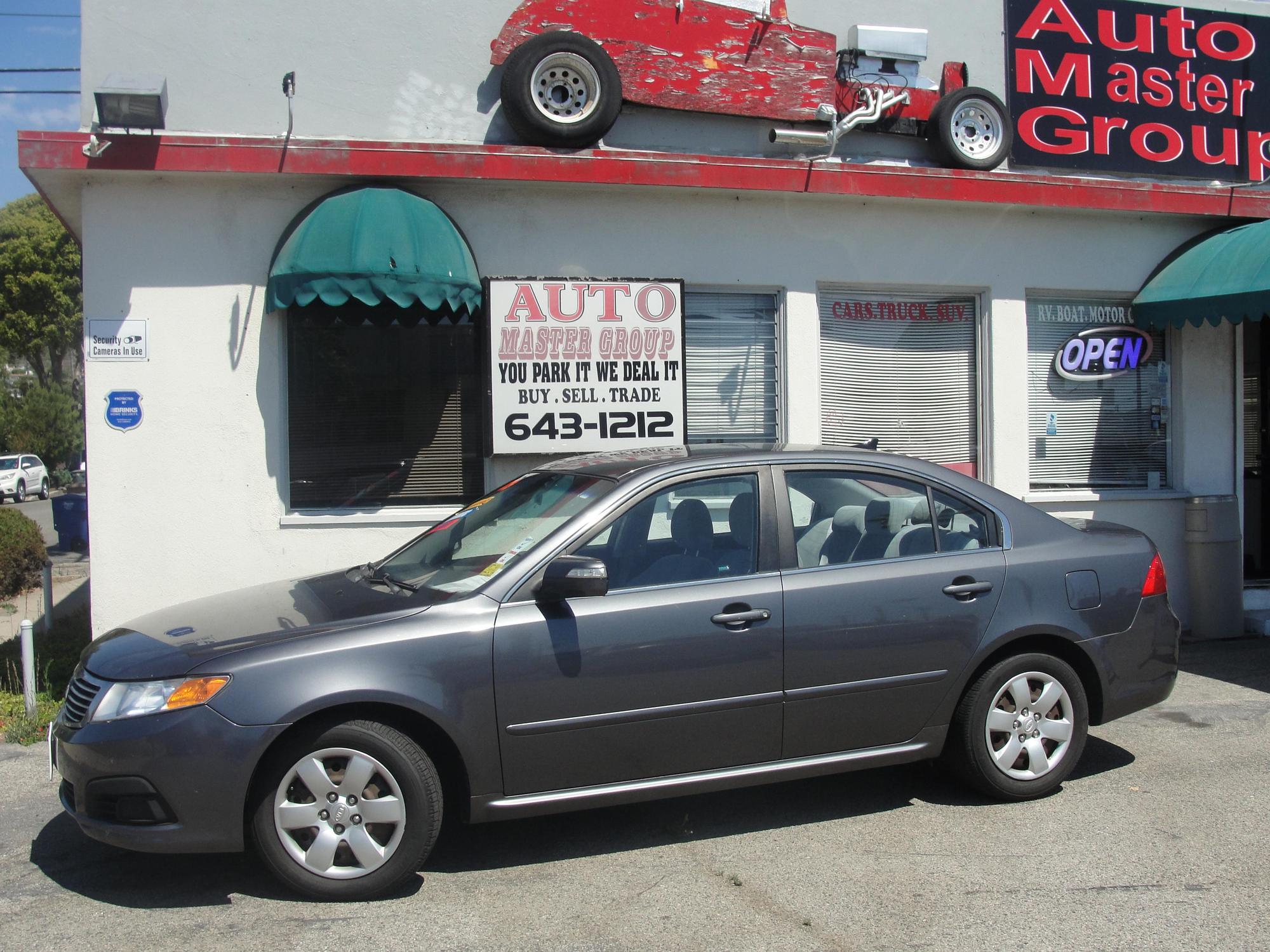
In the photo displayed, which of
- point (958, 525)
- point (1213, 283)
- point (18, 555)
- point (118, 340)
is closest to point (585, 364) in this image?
point (118, 340)

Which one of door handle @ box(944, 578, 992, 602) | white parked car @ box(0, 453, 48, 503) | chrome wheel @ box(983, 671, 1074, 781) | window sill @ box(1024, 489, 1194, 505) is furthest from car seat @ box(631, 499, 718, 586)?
white parked car @ box(0, 453, 48, 503)

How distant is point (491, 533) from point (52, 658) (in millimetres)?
4879

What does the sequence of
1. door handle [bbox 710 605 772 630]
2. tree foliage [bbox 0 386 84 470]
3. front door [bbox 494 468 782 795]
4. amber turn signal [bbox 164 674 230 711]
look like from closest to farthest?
1. amber turn signal [bbox 164 674 230 711]
2. front door [bbox 494 468 782 795]
3. door handle [bbox 710 605 772 630]
4. tree foliage [bbox 0 386 84 470]

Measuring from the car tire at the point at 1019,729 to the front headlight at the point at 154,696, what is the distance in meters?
3.19

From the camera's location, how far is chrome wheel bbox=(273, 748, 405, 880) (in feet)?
13.0

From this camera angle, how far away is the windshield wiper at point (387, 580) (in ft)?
15.1

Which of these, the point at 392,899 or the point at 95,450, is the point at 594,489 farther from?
the point at 95,450

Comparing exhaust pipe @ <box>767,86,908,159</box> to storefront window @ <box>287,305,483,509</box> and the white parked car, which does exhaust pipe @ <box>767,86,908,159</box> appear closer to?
storefront window @ <box>287,305,483,509</box>

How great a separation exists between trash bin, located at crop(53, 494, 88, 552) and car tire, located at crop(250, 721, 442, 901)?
1414cm

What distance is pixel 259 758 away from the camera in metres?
3.90

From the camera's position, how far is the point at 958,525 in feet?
16.7

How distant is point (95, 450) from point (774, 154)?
5608 millimetres

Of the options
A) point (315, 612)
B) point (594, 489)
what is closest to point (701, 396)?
point (594, 489)

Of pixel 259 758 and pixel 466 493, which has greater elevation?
pixel 466 493
